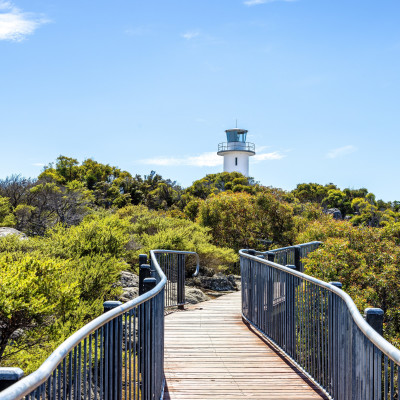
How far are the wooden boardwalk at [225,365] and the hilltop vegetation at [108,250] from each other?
6.35 ft

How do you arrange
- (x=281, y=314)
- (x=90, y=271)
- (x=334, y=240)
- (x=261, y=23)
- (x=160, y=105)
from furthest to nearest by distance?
(x=160, y=105)
(x=261, y=23)
(x=334, y=240)
(x=90, y=271)
(x=281, y=314)

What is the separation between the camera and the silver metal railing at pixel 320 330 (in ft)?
11.0

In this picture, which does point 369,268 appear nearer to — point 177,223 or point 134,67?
point 177,223

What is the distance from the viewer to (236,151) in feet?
180

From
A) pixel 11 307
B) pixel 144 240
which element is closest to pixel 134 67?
pixel 144 240

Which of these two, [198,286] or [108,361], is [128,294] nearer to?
[198,286]

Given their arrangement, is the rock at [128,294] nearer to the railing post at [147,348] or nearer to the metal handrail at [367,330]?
the metal handrail at [367,330]

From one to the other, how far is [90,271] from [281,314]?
4629 millimetres

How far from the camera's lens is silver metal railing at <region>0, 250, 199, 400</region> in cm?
200

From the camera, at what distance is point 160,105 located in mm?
31328

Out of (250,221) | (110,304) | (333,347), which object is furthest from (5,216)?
(110,304)

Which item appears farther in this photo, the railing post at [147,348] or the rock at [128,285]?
the rock at [128,285]

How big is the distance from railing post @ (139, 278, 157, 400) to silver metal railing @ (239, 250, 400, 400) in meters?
1.72

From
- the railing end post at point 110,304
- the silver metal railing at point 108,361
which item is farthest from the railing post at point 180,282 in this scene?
the railing end post at point 110,304
